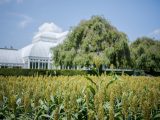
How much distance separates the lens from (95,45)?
99.0 ft

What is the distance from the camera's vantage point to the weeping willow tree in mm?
29578

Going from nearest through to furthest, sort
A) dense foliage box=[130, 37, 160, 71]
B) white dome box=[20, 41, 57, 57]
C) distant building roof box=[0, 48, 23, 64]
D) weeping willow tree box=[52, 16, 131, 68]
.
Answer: weeping willow tree box=[52, 16, 131, 68] < dense foliage box=[130, 37, 160, 71] < white dome box=[20, 41, 57, 57] < distant building roof box=[0, 48, 23, 64]

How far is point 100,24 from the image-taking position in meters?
31.0

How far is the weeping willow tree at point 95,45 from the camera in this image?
97.0 feet

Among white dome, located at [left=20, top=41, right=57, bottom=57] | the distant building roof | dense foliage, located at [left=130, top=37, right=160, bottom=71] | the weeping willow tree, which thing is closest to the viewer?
the weeping willow tree

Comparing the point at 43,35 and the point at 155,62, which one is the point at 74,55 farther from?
the point at 43,35

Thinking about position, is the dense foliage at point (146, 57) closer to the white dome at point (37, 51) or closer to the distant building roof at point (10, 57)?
the white dome at point (37, 51)

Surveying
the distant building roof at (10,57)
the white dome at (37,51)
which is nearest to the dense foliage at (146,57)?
the white dome at (37,51)

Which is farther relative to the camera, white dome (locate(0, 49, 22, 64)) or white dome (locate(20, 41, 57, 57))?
white dome (locate(0, 49, 22, 64))

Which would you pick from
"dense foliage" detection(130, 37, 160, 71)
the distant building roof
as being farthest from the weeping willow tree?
the distant building roof

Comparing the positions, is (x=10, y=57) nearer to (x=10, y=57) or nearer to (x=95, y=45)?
(x=10, y=57)

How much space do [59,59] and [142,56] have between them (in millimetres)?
18065

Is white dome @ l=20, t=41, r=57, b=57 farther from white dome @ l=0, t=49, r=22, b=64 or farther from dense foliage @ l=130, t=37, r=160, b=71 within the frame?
dense foliage @ l=130, t=37, r=160, b=71

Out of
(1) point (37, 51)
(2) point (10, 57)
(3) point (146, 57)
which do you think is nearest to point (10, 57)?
(2) point (10, 57)
